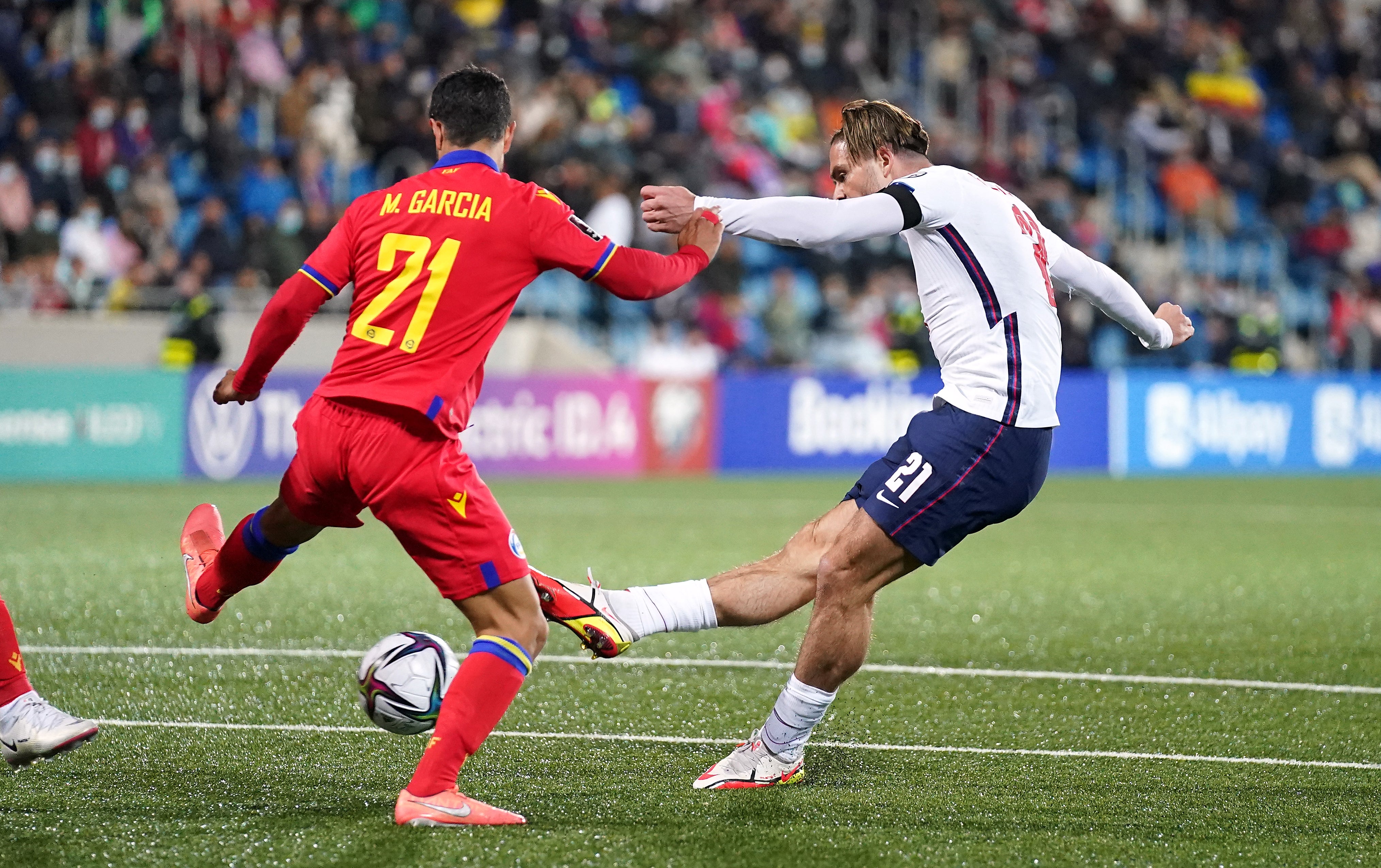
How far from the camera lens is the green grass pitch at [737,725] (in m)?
3.99

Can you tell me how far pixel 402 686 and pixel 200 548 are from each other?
4.84 ft

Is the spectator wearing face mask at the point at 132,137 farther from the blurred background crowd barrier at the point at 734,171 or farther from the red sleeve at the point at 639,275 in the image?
the red sleeve at the point at 639,275

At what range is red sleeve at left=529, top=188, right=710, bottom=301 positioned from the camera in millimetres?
4172

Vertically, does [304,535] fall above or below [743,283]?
below

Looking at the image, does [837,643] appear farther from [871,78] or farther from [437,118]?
[871,78]

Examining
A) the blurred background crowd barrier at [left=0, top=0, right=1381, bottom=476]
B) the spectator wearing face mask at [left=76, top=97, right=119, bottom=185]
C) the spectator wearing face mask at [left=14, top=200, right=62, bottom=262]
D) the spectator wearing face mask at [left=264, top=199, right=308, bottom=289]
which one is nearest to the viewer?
the spectator wearing face mask at [left=14, top=200, right=62, bottom=262]

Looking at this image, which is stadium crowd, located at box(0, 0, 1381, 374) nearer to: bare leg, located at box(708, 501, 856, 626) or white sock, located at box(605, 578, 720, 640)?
bare leg, located at box(708, 501, 856, 626)

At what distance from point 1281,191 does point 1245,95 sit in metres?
2.11

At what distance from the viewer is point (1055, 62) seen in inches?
995

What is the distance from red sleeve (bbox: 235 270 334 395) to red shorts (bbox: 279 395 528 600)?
23 centimetres

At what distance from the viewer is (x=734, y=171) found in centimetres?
2028

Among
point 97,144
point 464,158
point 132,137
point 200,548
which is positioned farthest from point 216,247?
point 464,158

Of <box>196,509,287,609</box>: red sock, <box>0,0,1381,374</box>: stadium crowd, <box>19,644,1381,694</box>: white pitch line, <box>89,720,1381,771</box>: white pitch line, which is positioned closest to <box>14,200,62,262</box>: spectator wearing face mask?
<box>0,0,1381,374</box>: stadium crowd

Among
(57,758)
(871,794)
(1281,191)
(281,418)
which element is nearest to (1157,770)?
(871,794)
